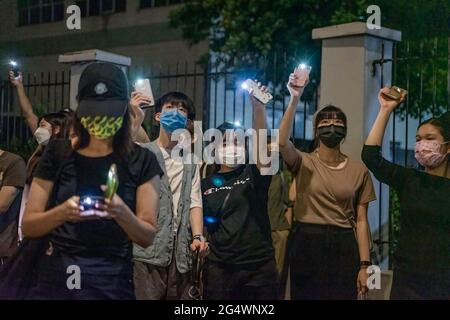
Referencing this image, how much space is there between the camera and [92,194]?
2514mm

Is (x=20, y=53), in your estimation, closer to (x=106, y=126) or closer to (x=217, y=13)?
(x=217, y=13)

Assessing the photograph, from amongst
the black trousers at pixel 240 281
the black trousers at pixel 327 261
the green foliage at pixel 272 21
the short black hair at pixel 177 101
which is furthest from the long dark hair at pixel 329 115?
the green foliage at pixel 272 21

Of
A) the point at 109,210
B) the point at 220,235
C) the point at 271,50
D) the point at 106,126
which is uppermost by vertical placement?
the point at 271,50

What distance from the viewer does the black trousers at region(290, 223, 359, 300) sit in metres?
3.81

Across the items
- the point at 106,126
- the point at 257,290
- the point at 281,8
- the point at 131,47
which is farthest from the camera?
the point at 131,47

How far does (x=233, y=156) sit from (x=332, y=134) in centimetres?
63

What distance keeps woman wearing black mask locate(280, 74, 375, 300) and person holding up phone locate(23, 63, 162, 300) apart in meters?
1.38

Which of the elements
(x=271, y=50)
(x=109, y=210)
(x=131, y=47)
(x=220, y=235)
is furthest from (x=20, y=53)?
(x=109, y=210)

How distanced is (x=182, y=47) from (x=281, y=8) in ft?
17.0

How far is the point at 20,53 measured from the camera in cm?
1683

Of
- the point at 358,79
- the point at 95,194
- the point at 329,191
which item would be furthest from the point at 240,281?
the point at 358,79

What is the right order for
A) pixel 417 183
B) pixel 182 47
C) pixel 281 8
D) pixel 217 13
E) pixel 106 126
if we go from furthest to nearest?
pixel 182 47 → pixel 217 13 → pixel 281 8 → pixel 417 183 → pixel 106 126

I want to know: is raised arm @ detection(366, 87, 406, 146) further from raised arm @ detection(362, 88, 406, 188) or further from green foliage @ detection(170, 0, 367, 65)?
green foliage @ detection(170, 0, 367, 65)

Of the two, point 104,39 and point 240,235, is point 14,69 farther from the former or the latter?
point 104,39
